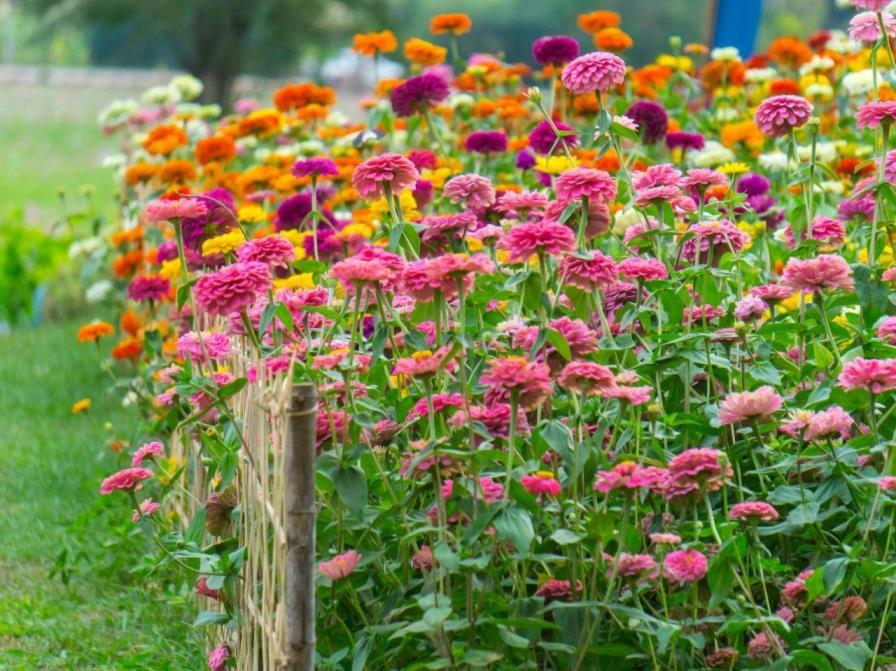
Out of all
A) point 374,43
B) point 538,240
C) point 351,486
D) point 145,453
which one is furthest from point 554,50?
point 351,486

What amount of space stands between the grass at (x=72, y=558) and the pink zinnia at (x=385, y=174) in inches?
33.9

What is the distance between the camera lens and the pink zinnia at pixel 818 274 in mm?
1713

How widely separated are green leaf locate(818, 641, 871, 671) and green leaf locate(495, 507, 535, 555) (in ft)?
1.20

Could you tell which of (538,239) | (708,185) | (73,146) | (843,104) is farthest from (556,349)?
(73,146)

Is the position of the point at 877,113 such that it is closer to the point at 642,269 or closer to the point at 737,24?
the point at 642,269

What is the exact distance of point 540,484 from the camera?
1.56 m

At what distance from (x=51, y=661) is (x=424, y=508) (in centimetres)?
99

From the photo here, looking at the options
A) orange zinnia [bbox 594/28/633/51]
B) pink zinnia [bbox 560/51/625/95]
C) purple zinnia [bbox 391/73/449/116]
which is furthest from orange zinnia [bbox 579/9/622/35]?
pink zinnia [bbox 560/51/625/95]

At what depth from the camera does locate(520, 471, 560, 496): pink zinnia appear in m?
1.56

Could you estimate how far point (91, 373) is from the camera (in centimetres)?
456

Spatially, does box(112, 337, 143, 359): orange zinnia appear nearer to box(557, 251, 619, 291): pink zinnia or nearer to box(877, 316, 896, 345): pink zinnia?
box(557, 251, 619, 291): pink zinnia

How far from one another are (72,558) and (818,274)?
6.15ft

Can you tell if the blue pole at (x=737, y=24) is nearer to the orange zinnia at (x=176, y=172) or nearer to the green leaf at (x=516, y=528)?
the orange zinnia at (x=176, y=172)

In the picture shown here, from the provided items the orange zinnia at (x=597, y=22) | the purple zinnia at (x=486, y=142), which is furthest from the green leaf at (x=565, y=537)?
the orange zinnia at (x=597, y=22)
